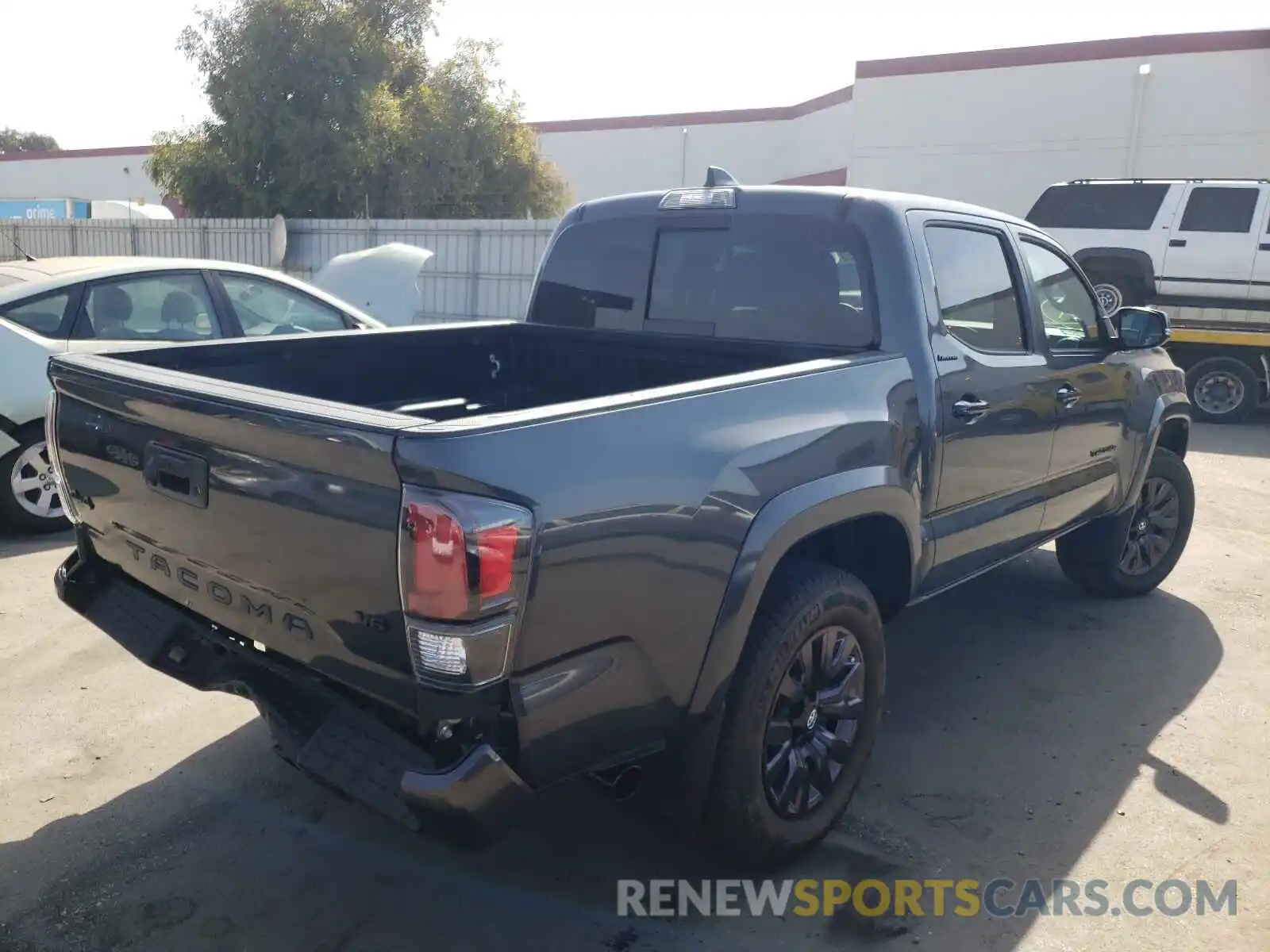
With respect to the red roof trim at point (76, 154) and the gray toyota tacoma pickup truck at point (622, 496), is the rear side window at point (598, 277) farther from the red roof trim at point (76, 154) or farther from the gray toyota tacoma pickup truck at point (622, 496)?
the red roof trim at point (76, 154)

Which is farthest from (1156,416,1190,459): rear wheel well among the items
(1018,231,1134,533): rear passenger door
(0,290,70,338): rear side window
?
(0,290,70,338): rear side window

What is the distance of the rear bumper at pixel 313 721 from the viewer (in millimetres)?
2166

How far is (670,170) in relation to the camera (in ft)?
101

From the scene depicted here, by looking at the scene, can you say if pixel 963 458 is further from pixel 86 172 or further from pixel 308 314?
pixel 86 172

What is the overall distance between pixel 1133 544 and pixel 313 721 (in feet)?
14.7

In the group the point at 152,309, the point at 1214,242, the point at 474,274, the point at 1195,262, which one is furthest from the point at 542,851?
the point at 474,274

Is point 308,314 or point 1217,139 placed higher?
A: point 1217,139

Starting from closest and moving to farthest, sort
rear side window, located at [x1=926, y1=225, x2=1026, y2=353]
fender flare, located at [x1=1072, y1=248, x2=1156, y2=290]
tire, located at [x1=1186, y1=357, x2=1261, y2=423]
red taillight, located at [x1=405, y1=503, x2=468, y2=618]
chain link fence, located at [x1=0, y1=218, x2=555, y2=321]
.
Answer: red taillight, located at [x1=405, y1=503, x2=468, y2=618] → rear side window, located at [x1=926, y1=225, x2=1026, y2=353] → tire, located at [x1=1186, y1=357, x2=1261, y2=423] → fender flare, located at [x1=1072, y1=248, x2=1156, y2=290] → chain link fence, located at [x1=0, y1=218, x2=555, y2=321]

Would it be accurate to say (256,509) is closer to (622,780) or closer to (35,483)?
(622,780)

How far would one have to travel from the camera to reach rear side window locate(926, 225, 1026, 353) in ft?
12.1

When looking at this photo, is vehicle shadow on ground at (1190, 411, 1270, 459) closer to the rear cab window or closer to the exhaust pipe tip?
the rear cab window

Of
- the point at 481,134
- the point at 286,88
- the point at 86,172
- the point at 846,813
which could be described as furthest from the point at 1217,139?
the point at 86,172

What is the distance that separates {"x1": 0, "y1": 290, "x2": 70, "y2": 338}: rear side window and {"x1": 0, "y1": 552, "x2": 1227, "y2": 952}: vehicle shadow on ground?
11.0ft

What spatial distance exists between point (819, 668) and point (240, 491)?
66.4 inches
